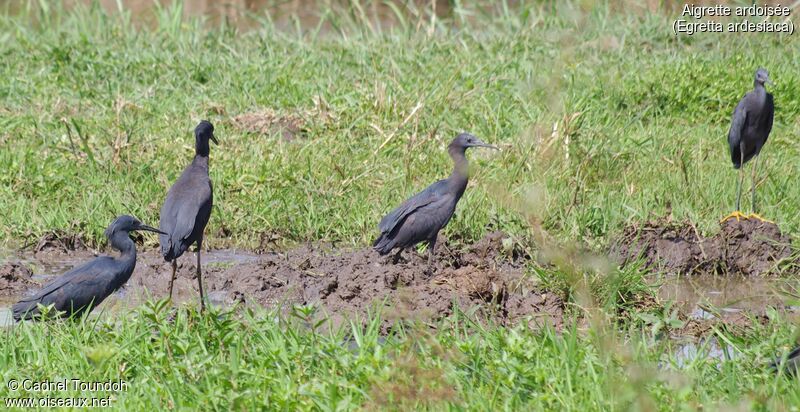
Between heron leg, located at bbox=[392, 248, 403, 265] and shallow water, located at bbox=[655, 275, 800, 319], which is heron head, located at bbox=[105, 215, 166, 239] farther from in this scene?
shallow water, located at bbox=[655, 275, 800, 319]

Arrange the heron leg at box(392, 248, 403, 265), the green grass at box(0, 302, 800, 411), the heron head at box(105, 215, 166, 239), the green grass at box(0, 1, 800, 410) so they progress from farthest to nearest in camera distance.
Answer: the heron leg at box(392, 248, 403, 265), the heron head at box(105, 215, 166, 239), the green grass at box(0, 1, 800, 410), the green grass at box(0, 302, 800, 411)

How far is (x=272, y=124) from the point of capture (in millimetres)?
9016

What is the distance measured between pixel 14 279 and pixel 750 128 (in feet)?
14.8

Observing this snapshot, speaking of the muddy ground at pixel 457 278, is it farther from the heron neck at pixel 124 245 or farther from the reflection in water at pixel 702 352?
the heron neck at pixel 124 245

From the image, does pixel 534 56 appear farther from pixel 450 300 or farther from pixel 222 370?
pixel 222 370

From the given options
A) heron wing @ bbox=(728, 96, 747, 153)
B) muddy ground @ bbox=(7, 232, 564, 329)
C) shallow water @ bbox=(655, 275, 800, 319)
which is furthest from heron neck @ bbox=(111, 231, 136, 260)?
heron wing @ bbox=(728, 96, 747, 153)

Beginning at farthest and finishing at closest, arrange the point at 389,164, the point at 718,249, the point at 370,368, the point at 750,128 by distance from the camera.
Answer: the point at 389,164, the point at 750,128, the point at 718,249, the point at 370,368

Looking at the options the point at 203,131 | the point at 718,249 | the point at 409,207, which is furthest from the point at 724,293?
the point at 203,131

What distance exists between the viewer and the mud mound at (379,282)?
19.0 feet

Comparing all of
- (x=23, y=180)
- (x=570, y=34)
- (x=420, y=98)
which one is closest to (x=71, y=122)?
(x=23, y=180)

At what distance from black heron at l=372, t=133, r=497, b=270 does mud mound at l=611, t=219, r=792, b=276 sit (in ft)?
3.13

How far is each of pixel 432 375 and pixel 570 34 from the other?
1473 millimetres

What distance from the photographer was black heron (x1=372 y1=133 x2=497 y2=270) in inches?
261

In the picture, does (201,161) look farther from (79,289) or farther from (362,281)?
(79,289)
